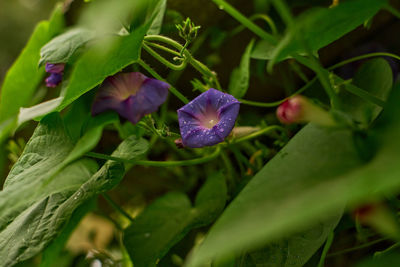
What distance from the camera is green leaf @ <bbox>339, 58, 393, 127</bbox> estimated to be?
57 centimetres

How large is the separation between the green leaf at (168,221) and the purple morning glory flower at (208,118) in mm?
129

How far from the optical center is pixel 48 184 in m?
0.47

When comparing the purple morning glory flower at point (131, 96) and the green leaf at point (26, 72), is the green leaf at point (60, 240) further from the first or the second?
the green leaf at point (26, 72)

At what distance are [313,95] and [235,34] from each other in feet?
0.82

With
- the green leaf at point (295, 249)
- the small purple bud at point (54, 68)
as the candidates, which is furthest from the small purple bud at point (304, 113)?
the small purple bud at point (54, 68)

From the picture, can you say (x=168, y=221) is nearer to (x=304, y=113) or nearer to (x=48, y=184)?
(x=48, y=184)

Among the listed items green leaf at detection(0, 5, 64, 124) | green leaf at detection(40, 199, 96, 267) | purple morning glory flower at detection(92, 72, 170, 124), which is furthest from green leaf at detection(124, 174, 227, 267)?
A: green leaf at detection(0, 5, 64, 124)

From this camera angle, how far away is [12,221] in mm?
546

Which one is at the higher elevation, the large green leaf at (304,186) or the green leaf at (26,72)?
the green leaf at (26,72)

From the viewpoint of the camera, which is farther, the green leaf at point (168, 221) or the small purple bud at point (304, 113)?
the green leaf at point (168, 221)

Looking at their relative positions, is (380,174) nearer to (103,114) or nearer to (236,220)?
(236,220)

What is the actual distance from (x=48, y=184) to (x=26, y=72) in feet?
1.19

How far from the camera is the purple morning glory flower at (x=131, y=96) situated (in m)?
0.51

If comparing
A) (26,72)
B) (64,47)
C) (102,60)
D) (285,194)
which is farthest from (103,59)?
(26,72)
